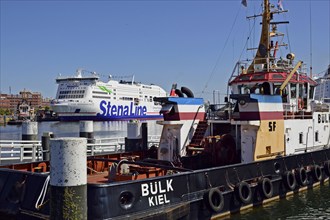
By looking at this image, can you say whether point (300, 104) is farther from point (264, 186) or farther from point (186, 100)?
point (264, 186)

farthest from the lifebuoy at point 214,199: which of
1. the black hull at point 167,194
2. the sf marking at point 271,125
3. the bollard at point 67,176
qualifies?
the bollard at point 67,176

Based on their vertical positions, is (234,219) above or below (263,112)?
below

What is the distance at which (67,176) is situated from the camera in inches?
232

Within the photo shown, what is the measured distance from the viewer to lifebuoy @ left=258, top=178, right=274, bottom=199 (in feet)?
36.7

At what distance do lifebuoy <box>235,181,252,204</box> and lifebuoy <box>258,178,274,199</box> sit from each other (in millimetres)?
609

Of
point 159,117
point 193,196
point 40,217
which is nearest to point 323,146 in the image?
point 193,196

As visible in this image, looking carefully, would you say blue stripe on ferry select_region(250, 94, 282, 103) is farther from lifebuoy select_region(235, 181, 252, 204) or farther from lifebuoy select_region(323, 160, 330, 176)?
lifebuoy select_region(323, 160, 330, 176)

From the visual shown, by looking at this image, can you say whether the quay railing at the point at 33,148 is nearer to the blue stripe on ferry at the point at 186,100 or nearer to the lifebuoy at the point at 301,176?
the blue stripe on ferry at the point at 186,100

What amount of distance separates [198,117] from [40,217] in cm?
714

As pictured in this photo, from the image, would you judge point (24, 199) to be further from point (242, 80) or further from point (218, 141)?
point (242, 80)

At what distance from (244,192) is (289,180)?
8.35ft

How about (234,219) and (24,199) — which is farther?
(234,219)

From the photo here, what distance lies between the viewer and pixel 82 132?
70.8 feet

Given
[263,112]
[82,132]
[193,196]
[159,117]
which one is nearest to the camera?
[193,196]
